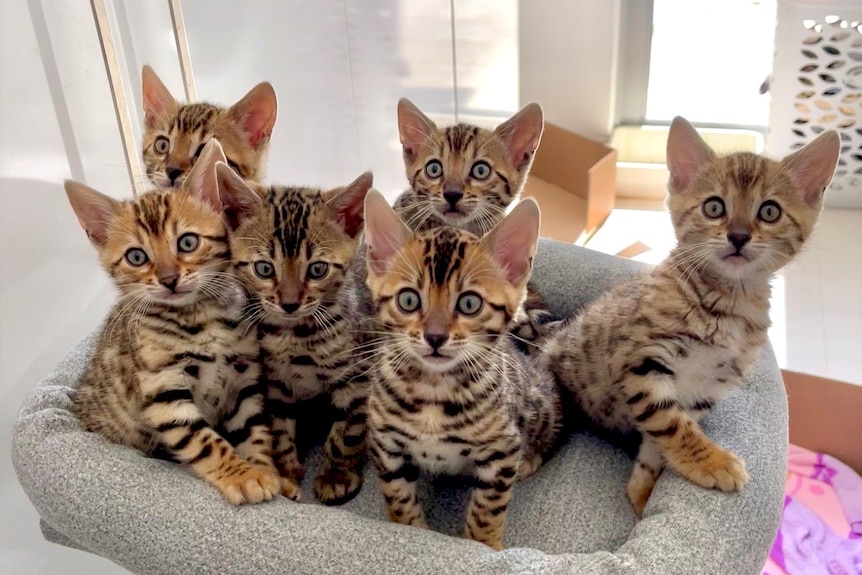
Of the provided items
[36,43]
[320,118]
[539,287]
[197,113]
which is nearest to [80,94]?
[36,43]

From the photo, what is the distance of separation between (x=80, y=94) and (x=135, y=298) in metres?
0.61

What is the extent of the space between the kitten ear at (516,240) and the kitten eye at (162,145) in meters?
0.79

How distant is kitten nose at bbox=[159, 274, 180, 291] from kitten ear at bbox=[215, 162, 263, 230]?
0.52 feet

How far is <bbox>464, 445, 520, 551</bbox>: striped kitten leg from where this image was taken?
1.43m

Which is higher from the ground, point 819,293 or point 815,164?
point 815,164

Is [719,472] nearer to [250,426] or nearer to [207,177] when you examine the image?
[250,426]

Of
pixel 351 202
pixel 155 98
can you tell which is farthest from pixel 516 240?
pixel 155 98

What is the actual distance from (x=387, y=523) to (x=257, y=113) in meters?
0.94

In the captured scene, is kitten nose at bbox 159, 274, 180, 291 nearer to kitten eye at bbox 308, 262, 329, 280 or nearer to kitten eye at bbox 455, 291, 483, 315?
kitten eye at bbox 308, 262, 329, 280

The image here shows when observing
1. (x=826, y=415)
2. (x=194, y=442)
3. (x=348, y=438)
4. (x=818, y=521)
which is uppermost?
(x=194, y=442)

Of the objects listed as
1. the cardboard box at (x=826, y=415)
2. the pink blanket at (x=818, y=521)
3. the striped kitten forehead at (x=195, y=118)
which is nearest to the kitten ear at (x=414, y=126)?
the striped kitten forehead at (x=195, y=118)

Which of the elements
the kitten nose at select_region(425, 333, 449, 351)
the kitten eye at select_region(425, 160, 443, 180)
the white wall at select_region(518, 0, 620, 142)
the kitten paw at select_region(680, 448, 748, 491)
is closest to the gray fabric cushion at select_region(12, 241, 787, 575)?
the kitten paw at select_region(680, 448, 748, 491)

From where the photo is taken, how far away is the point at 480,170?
1.91 metres

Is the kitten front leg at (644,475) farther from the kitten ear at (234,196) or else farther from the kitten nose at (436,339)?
the kitten ear at (234,196)
